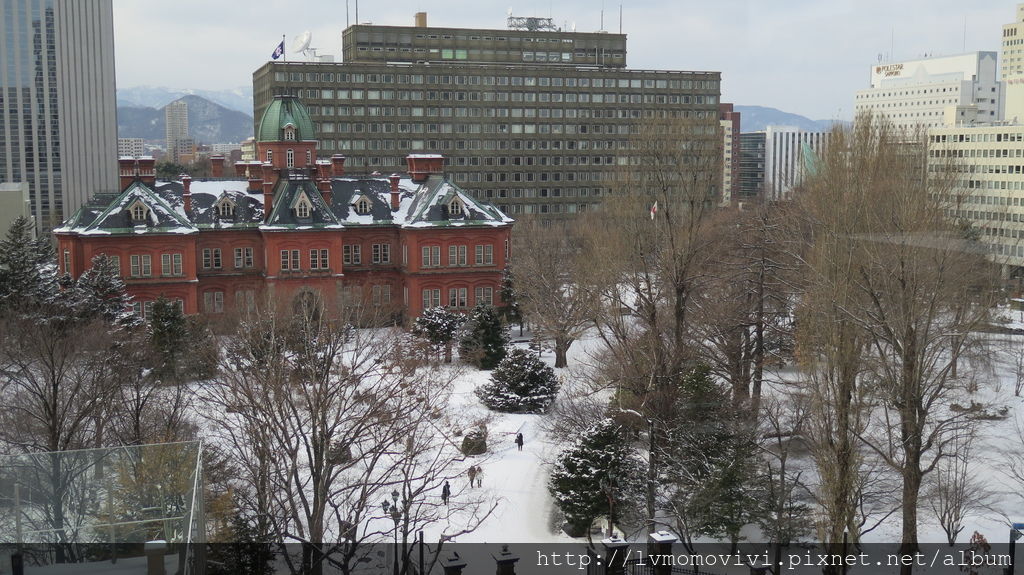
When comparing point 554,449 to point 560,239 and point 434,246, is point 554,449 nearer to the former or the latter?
point 434,246

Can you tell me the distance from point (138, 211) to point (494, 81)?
51.6 m

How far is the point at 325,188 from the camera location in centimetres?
5291

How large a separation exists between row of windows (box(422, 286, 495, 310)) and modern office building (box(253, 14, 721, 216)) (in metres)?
40.5

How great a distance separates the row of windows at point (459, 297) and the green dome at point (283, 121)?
12.8 m

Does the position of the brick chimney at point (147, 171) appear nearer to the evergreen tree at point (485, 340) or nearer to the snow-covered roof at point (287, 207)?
the snow-covered roof at point (287, 207)

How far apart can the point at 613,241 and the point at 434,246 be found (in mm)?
19077

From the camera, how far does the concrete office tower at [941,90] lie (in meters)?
70.2

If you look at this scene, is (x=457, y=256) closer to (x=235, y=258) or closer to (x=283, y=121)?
(x=235, y=258)

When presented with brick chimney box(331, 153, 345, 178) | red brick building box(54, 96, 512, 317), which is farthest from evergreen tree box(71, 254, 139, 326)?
brick chimney box(331, 153, 345, 178)

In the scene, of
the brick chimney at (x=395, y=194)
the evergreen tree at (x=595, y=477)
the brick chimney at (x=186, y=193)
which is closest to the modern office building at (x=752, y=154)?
the brick chimney at (x=395, y=194)

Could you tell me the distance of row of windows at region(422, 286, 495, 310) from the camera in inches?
2058

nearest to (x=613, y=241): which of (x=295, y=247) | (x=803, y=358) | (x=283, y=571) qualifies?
(x=803, y=358)

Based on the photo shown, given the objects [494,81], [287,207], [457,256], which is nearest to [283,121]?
[287,207]

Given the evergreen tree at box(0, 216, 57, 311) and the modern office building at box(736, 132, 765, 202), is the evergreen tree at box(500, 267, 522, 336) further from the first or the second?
the modern office building at box(736, 132, 765, 202)
